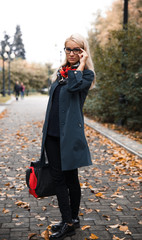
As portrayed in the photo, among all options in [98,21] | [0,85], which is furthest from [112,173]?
[0,85]

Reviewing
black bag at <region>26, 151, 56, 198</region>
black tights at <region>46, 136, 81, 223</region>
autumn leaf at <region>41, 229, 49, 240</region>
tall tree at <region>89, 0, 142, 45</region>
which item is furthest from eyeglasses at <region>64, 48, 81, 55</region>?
tall tree at <region>89, 0, 142, 45</region>

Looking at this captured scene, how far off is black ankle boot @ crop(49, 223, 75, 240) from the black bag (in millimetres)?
365

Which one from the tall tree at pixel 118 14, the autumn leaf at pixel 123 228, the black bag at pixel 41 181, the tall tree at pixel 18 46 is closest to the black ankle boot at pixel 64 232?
the black bag at pixel 41 181

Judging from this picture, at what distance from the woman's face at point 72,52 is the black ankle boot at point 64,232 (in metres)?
1.62

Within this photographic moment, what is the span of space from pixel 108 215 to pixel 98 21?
40107 millimetres

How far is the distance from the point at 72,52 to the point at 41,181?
1286mm

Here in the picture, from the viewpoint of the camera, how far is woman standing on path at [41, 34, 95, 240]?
9.91ft

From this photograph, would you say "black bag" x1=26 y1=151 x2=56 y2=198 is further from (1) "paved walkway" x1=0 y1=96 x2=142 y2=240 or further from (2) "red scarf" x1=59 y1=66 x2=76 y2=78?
(2) "red scarf" x1=59 y1=66 x2=76 y2=78

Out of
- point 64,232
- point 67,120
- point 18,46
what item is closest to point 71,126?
point 67,120

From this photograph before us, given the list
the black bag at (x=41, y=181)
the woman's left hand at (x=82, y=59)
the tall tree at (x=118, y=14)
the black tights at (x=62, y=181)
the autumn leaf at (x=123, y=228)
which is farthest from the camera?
the tall tree at (x=118, y=14)

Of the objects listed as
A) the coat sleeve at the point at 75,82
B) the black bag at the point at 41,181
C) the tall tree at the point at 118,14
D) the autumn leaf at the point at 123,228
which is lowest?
the autumn leaf at the point at 123,228

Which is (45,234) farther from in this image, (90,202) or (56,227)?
(90,202)

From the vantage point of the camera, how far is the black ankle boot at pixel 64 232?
10.6 ft

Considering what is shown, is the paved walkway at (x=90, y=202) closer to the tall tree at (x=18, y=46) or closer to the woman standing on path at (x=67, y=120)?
the woman standing on path at (x=67, y=120)
